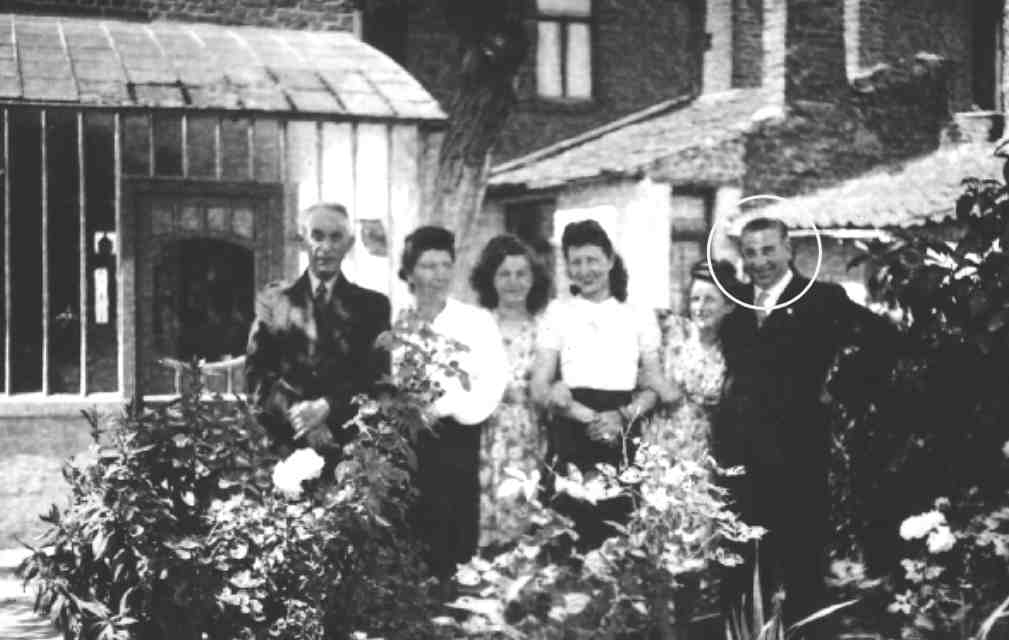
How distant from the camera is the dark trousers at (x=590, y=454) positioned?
510 centimetres

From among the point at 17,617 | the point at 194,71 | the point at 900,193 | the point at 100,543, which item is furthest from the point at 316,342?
the point at 900,193

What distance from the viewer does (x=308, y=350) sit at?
4980mm

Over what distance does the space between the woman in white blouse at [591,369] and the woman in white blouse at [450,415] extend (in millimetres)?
233

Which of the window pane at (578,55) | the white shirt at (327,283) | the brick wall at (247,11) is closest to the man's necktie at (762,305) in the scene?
the white shirt at (327,283)

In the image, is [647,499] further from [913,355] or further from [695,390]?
[695,390]

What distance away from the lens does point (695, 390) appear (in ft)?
20.7

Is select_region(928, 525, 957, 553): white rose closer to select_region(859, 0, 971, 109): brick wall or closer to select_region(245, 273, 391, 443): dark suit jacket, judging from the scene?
select_region(245, 273, 391, 443): dark suit jacket

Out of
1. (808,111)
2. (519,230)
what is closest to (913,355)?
(808,111)

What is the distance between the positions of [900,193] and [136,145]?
7597mm

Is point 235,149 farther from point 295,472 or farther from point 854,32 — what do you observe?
point 854,32

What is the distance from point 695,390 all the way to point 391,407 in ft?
7.64

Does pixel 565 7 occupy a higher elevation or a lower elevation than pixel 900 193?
higher

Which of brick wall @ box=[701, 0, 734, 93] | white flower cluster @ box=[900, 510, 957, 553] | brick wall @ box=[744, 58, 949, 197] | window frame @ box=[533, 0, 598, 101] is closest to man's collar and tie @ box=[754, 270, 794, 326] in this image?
white flower cluster @ box=[900, 510, 957, 553]

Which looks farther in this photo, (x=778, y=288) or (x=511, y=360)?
(x=511, y=360)
